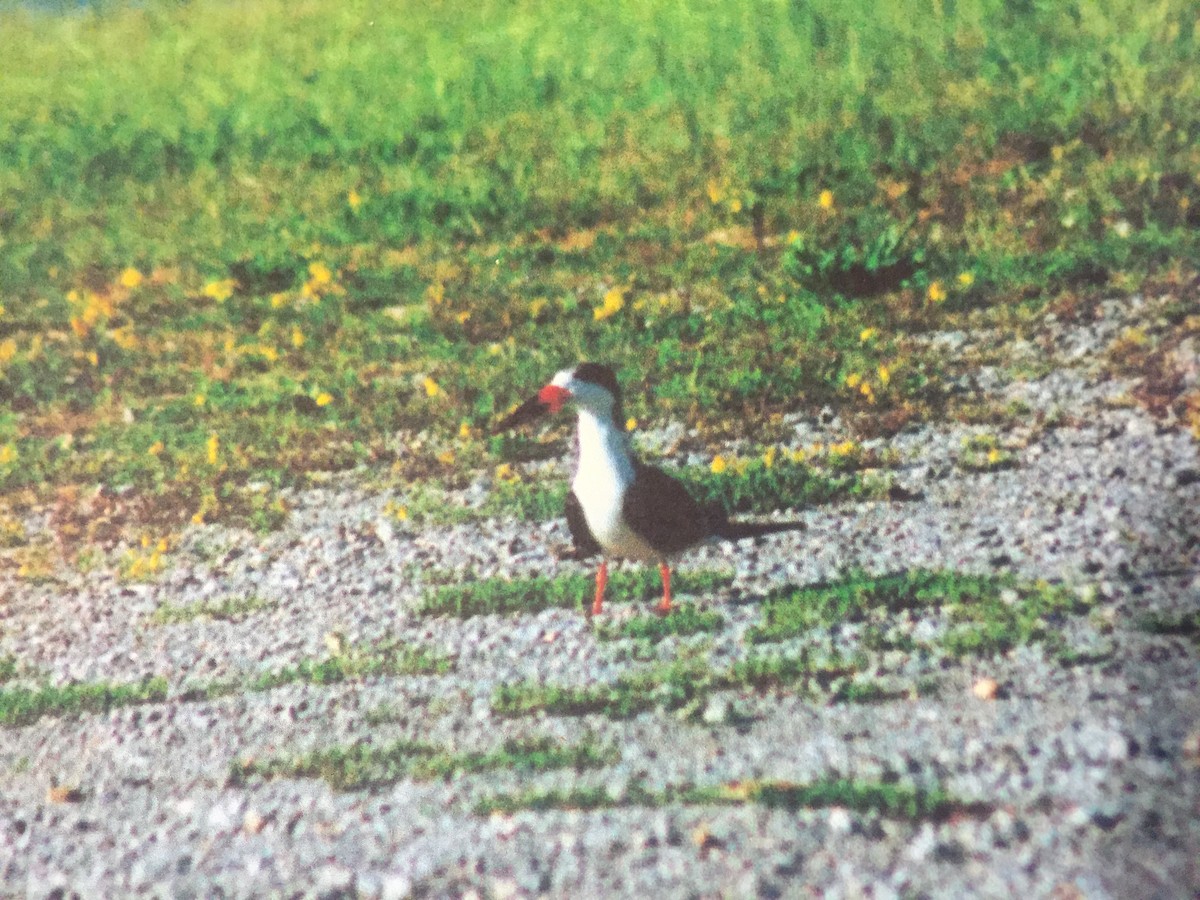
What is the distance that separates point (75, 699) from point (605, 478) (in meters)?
1.69

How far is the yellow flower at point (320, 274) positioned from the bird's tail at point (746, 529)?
208 centimetres

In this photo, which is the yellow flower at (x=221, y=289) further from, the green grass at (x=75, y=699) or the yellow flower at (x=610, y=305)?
the green grass at (x=75, y=699)

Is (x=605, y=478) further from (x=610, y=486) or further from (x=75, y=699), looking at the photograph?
(x=75, y=699)

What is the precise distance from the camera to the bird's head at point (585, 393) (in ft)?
11.9

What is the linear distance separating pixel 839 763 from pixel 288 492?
227 centimetres

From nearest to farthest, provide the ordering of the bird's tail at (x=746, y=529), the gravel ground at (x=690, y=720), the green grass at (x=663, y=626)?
1. the gravel ground at (x=690, y=720)
2. the green grass at (x=663, y=626)
3. the bird's tail at (x=746, y=529)

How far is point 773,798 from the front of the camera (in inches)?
123

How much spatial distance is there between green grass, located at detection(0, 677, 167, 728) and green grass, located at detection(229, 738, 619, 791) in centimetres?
50

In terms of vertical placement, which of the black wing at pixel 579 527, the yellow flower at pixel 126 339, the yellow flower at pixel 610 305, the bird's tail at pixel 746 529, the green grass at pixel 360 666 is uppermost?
the yellow flower at pixel 126 339

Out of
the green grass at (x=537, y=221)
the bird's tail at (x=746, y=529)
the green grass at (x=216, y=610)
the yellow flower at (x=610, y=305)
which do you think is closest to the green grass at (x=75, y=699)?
the green grass at (x=216, y=610)

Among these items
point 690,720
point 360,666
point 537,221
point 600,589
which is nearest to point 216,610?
point 360,666

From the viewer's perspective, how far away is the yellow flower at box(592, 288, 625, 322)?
15.9 ft

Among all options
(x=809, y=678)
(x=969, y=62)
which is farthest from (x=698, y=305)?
(x=809, y=678)

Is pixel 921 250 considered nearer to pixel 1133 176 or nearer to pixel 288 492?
pixel 1133 176
